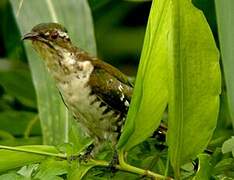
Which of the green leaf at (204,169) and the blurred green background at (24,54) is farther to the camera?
the blurred green background at (24,54)

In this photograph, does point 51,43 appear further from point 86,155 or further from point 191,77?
point 191,77

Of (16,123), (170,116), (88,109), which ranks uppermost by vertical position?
(170,116)

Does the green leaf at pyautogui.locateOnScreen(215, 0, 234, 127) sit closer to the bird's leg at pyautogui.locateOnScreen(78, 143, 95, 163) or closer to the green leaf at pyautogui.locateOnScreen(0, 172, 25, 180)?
the bird's leg at pyautogui.locateOnScreen(78, 143, 95, 163)

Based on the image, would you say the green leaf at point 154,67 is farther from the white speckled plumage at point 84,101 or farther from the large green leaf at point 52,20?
the large green leaf at point 52,20

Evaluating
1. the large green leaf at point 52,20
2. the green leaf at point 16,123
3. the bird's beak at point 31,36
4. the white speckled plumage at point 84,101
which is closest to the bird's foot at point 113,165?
the white speckled plumage at point 84,101

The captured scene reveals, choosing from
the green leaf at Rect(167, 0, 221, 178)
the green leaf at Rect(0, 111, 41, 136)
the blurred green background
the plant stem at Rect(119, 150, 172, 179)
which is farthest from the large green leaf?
the green leaf at Rect(167, 0, 221, 178)

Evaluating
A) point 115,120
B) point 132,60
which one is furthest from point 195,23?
point 132,60

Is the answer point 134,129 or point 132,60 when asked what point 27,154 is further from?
point 132,60

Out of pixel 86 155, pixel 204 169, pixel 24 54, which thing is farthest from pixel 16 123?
pixel 204 169
